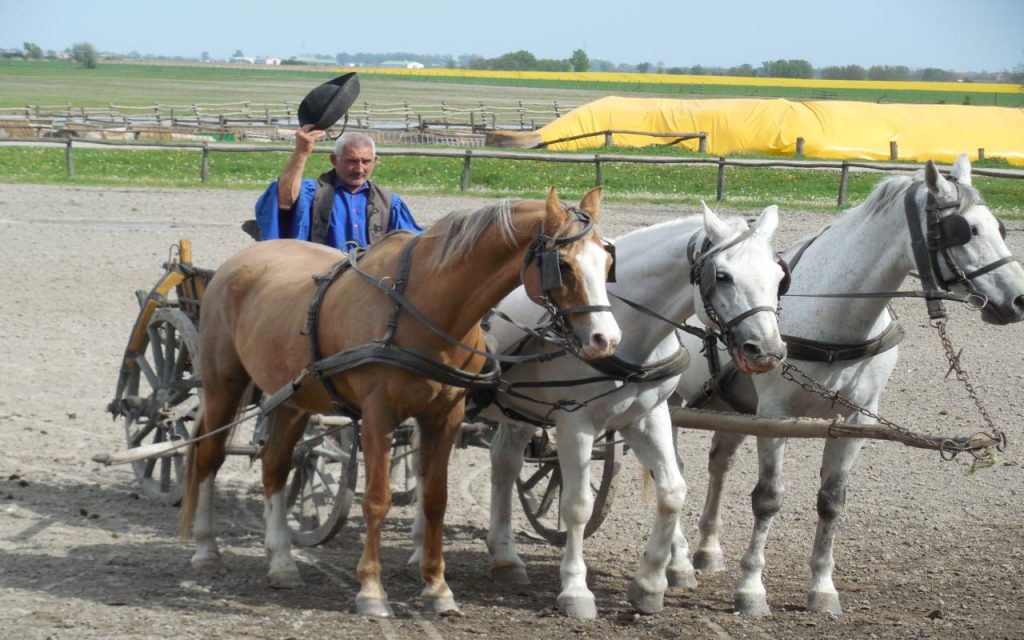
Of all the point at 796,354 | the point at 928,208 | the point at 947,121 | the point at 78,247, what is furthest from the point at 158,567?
the point at 947,121

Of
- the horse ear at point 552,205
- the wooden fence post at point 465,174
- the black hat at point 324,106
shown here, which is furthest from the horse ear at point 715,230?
the wooden fence post at point 465,174

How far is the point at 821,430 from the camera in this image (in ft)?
16.8

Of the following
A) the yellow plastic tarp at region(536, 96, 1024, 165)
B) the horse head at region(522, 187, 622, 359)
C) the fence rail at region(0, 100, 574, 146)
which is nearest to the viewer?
the horse head at region(522, 187, 622, 359)

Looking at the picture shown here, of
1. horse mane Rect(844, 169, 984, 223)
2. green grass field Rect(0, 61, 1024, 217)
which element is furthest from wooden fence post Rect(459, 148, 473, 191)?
horse mane Rect(844, 169, 984, 223)

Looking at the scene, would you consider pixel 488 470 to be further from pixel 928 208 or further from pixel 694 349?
pixel 928 208

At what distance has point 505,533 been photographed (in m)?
5.87

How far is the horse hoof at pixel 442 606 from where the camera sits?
17.0 ft

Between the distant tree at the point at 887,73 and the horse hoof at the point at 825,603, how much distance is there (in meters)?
135

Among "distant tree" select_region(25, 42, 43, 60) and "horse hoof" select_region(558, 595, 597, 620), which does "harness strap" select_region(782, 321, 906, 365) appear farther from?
"distant tree" select_region(25, 42, 43, 60)

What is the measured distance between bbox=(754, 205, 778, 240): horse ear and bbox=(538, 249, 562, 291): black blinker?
913 mm

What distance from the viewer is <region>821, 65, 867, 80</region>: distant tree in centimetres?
13162

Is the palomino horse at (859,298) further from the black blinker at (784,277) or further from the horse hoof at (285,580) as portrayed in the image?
the horse hoof at (285,580)

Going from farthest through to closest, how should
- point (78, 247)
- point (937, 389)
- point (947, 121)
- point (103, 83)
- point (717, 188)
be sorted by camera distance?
point (103, 83) → point (947, 121) → point (717, 188) → point (78, 247) → point (937, 389)

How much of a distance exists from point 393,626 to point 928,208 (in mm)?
2785
